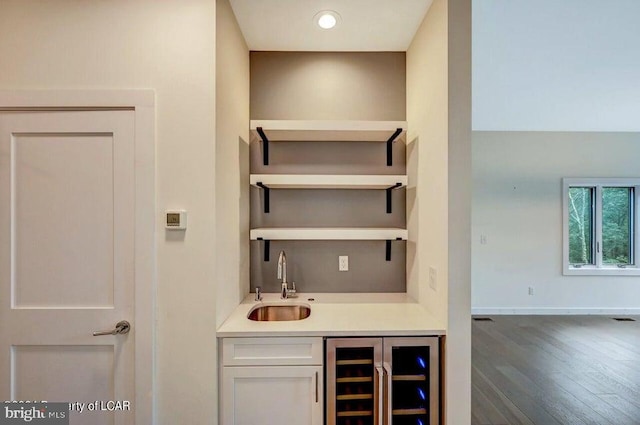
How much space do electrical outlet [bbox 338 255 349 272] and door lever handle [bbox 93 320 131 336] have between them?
1.34m

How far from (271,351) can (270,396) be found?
0.72 ft

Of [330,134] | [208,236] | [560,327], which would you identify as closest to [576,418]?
[560,327]

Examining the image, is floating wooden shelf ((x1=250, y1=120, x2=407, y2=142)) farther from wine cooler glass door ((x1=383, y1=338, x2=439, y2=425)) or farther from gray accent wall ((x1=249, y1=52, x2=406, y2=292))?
wine cooler glass door ((x1=383, y1=338, x2=439, y2=425))

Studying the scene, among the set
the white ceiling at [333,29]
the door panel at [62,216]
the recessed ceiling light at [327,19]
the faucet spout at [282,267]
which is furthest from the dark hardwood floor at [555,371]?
the recessed ceiling light at [327,19]

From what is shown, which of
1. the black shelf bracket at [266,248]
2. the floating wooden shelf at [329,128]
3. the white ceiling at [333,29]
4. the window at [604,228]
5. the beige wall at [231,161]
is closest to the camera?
the beige wall at [231,161]

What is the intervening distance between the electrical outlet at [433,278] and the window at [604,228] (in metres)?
4.37

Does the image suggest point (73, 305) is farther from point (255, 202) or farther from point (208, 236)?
point (255, 202)

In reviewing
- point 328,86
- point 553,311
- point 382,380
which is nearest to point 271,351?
point 382,380

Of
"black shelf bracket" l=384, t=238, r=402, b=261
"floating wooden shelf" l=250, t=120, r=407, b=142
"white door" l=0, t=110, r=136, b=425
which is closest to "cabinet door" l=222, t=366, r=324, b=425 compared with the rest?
"white door" l=0, t=110, r=136, b=425

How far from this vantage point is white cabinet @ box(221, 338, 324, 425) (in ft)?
4.80

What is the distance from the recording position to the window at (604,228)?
4660 mm

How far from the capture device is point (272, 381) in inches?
58.0

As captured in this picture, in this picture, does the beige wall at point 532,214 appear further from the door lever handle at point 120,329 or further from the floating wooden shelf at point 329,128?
the door lever handle at point 120,329

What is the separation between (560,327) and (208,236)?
16.0 ft
